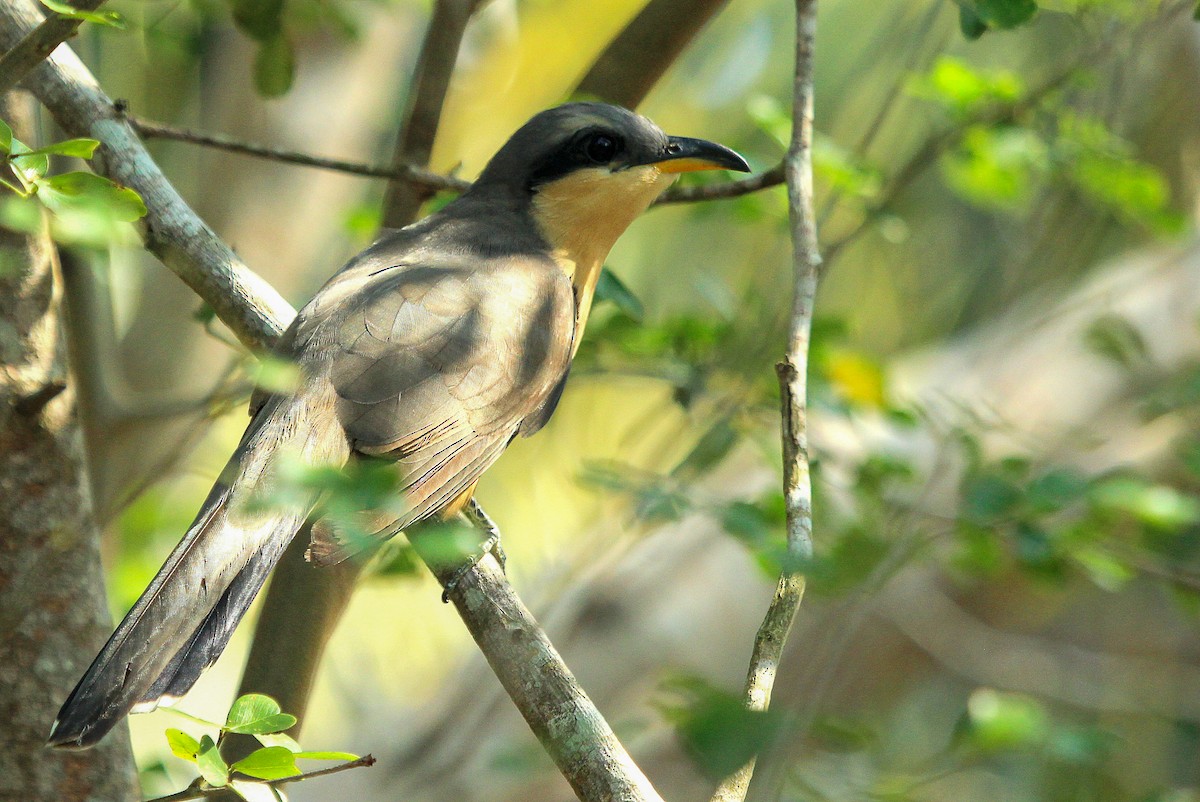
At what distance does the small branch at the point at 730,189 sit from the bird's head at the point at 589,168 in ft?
0.52

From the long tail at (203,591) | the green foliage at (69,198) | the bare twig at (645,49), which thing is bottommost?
the long tail at (203,591)

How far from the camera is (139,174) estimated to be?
2830mm

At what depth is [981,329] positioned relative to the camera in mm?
5934

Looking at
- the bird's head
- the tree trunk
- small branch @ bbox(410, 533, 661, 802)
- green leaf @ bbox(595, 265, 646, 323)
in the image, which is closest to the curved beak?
the bird's head

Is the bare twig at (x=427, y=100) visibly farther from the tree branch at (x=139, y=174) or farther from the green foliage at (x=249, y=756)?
the green foliage at (x=249, y=756)

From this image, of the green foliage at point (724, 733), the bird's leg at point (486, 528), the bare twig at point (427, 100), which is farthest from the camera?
the bare twig at point (427, 100)

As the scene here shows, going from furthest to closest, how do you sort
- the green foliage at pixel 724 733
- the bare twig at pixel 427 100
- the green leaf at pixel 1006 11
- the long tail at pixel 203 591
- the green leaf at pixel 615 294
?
the bare twig at pixel 427 100 → the green leaf at pixel 615 294 → the green leaf at pixel 1006 11 → the long tail at pixel 203 591 → the green foliage at pixel 724 733

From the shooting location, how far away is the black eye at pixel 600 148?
361 cm

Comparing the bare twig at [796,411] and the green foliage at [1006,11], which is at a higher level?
the green foliage at [1006,11]

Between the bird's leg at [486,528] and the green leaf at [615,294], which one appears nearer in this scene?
the bird's leg at [486,528]

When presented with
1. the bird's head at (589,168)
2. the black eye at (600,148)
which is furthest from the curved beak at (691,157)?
the black eye at (600,148)

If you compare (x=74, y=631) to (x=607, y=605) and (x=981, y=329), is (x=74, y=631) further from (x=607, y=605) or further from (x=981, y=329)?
(x=981, y=329)

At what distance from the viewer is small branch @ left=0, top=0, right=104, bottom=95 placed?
1971 mm

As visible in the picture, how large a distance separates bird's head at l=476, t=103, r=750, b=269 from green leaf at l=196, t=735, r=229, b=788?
2082 mm
